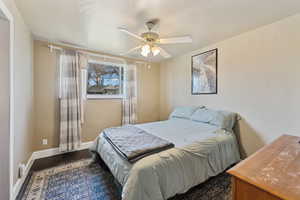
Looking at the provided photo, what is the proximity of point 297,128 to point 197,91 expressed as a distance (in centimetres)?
173

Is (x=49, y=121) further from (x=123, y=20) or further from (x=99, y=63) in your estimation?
(x=123, y=20)

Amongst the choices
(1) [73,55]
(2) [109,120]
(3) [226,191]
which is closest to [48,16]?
(1) [73,55]

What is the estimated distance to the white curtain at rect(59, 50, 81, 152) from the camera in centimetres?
276

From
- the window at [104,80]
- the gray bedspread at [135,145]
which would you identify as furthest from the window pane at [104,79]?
the gray bedspread at [135,145]

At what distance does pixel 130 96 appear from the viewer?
362 centimetres

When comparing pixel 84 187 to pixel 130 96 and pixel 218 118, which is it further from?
pixel 218 118

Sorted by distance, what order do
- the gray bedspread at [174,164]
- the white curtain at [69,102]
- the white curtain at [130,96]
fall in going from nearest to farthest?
the gray bedspread at [174,164] < the white curtain at [69,102] < the white curtain at [130,96]

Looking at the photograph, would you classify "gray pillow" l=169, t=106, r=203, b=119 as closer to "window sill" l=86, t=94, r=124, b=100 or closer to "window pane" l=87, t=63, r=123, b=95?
"window sill" l=86, t=94, r=124, b=100

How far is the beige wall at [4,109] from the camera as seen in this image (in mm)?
1367

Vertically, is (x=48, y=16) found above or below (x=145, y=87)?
above

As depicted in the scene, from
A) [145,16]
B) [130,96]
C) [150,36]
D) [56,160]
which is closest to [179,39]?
[150,36]

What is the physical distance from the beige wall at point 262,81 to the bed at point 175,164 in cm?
50

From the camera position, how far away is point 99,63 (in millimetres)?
3361

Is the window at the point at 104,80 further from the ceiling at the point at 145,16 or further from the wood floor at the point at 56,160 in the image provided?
the wood floor at the point at 56,160
